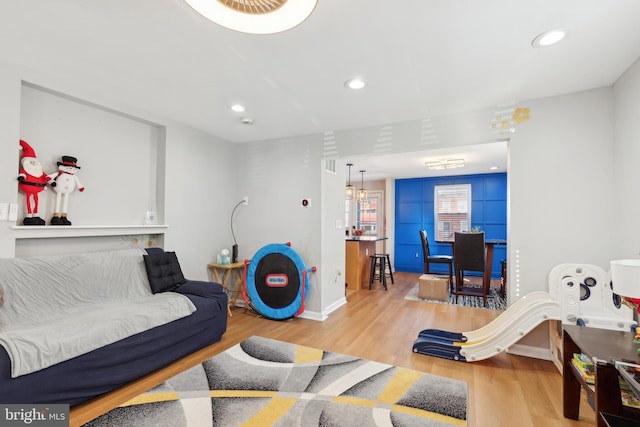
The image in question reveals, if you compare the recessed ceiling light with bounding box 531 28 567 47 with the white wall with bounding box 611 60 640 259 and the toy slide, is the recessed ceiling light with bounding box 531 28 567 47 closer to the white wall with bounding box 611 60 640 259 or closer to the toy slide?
the white wall with bounding box 611 60 640 259

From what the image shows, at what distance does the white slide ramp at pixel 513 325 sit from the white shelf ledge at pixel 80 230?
3364 millimetres

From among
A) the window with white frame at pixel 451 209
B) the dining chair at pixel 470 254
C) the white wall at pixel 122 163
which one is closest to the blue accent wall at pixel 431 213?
the window with white frame at pixel 451 209

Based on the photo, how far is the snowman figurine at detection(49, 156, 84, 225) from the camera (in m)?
2.63

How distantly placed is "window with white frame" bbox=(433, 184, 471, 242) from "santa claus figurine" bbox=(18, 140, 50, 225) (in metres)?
6.82

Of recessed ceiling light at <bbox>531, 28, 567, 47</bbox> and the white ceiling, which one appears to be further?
recessed ceiling light at <bbox>531, 28, 567, 47</bbox>

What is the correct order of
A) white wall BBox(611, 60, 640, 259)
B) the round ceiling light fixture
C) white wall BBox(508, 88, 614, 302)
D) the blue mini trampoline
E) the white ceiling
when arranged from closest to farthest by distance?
1. the round ceiling light fixture
2. the white ceiling
3. white wall BBox(611, 60, 640, 259)
4. white wall BBox(508, 88, 614, 302)
5. the blue mini trampoline

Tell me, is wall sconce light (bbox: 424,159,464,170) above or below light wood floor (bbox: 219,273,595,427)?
above

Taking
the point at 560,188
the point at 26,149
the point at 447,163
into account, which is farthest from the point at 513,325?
the point at 26,149

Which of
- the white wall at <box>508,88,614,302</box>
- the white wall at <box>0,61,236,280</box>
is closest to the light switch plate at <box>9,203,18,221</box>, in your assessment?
the white wall at <box>0,61,236,280</box>

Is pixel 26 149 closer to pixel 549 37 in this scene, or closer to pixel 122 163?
pixel 122 163

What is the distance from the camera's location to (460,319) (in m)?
3.87

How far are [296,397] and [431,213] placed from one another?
6106 mm

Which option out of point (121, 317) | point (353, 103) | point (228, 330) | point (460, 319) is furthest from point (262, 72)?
point (460, 319)

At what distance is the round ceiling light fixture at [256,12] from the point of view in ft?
4.10
